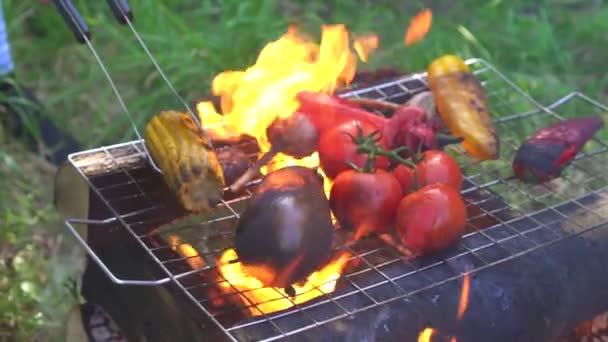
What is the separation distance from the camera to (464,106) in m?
2.53

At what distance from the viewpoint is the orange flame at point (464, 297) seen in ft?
6.44

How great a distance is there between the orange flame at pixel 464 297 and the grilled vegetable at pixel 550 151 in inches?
21.1

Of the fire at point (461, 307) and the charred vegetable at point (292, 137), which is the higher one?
the charred vegetable at point (292, 137)

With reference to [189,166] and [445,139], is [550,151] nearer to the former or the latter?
[445,139]

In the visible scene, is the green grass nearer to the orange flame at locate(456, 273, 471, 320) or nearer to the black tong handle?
the black tong handle

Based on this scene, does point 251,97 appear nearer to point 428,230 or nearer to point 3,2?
point 428,230

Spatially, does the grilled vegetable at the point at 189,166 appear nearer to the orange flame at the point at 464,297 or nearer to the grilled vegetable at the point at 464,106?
the orange flame at the point at 464,297

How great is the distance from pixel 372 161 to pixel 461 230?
27 cm

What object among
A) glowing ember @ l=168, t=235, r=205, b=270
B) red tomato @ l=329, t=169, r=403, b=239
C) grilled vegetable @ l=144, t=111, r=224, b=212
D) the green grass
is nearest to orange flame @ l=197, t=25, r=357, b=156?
grilled vegetable @ l=144, t=111, r=224, b=212

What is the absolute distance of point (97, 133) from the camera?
3973 mm

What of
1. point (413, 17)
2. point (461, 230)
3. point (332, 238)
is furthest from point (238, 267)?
point (413, 17)

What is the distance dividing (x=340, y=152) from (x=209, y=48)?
2.06m

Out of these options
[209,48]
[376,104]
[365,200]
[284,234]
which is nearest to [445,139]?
[376,104]

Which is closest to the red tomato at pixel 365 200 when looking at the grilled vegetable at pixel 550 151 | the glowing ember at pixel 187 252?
the glowing ember at pixel 187 252
